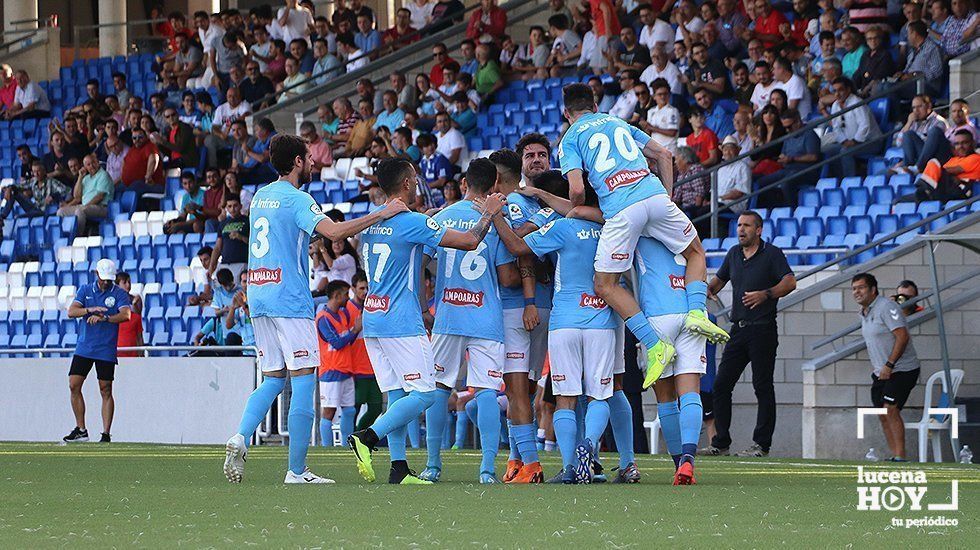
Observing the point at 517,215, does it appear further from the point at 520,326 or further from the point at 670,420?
the point at 670,420

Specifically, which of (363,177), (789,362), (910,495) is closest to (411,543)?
(910,495)

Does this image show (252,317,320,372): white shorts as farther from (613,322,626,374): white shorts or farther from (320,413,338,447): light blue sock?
(320,413,338,447): light blue sock

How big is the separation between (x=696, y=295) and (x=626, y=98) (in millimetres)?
11589

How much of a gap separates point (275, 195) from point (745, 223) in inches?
238

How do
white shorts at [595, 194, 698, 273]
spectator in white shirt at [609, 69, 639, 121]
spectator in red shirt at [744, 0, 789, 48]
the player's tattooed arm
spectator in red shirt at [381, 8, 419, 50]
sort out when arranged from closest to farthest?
the player's tattooed arm, white shorts at [595, 194, 698, 273], spectator in red shirt at [744, 0, 789, 48], spectator in white shirt at [609, 69, 639, 121], spectator in red shirt at [381, 8, 419, 50]

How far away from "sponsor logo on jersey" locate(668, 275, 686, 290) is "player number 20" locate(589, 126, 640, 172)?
73cm

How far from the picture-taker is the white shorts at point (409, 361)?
9391 mm

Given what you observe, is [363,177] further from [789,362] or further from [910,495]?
[910,495]

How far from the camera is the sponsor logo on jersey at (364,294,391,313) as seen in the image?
Result: 9.43m

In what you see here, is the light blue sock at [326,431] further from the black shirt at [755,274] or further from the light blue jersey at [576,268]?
the light blue jersey at [576,268]

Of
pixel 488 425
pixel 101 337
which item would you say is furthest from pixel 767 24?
pixel 488 425

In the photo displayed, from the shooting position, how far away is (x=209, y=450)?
1538 cm

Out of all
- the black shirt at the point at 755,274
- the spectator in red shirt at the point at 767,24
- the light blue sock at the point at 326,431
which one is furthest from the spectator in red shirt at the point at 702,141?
the light blue sock at the point at 326,431

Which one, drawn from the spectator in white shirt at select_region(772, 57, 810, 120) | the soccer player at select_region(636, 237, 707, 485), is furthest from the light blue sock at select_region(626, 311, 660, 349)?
the spectator in white shirt at select_region(772, 57, 810, 120)
